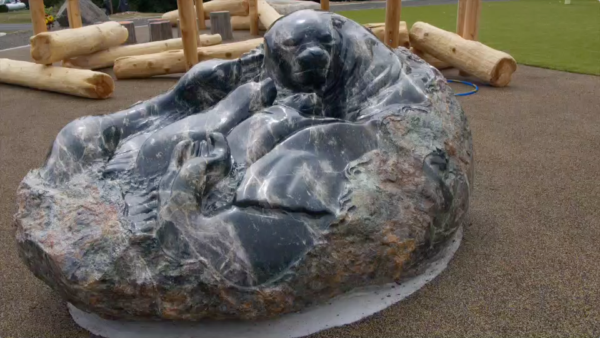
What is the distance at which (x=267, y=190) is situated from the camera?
251cm

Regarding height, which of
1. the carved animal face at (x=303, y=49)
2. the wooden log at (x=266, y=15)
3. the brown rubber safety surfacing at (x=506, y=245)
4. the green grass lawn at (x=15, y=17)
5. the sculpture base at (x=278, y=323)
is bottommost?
the green grass lawn at (x=15, y=17)

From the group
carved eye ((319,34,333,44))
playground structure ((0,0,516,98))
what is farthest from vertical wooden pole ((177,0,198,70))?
carved eye ((319,34,333,44))

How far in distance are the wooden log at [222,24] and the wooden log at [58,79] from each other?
14.8ft

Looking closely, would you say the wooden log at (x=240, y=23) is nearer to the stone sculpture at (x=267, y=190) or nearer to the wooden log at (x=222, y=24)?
the wooden log at (x=222, y=24)

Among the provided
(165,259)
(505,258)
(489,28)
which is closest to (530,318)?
(505,258)

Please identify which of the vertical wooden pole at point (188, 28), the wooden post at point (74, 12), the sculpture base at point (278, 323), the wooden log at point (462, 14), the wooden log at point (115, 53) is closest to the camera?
the sculpture base at point (278, 323)

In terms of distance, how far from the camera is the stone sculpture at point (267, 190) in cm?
244

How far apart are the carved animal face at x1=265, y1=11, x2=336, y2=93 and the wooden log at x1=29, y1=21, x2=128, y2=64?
218 inches

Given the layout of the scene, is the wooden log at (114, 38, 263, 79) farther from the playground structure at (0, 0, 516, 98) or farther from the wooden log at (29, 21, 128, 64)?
the wooden log at (29, 21, 128, 64)

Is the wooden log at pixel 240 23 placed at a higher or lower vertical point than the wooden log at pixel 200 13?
lower

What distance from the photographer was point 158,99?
3.29m

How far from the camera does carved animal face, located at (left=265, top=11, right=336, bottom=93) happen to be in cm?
286

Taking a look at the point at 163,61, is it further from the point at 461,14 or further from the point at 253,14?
the point at 461,14

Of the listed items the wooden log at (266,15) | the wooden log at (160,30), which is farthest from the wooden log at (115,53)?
the wooden log at (266,15)
